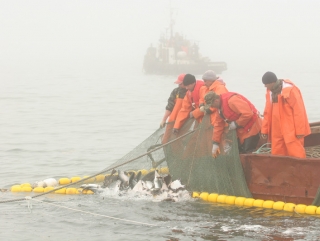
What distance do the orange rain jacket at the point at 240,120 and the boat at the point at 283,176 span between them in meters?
0.41

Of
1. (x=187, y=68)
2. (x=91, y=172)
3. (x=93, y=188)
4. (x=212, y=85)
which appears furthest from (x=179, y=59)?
(x=212, y=85)

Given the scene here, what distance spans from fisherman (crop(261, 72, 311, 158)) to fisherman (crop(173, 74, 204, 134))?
1.76 meters

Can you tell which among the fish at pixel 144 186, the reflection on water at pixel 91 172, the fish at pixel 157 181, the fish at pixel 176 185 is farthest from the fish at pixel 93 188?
the fish at pixel 176 185

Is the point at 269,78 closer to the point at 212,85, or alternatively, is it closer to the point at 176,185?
the point at 212,85

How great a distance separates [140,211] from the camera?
1076 cm

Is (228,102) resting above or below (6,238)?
above

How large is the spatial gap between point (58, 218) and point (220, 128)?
9.63 feet

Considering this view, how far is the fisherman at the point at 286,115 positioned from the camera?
9.56m

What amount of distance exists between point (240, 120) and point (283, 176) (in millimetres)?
1050

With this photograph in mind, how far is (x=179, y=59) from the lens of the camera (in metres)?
61.3

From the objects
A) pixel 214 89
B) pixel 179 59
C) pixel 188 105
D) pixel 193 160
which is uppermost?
pixel 179 59

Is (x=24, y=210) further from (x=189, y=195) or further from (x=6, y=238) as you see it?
(x=189, y=195)

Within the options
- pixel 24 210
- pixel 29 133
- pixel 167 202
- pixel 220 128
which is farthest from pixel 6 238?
pixel 29 133

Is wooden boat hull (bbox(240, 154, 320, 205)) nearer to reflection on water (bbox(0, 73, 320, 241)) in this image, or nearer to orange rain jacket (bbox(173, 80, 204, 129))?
reflection on water (bbox(0, 73, 320, 241))
